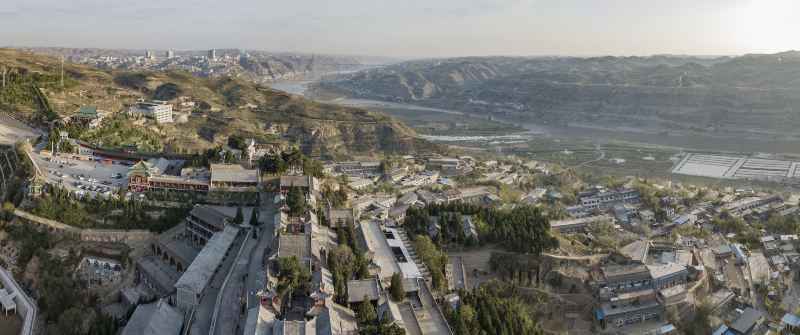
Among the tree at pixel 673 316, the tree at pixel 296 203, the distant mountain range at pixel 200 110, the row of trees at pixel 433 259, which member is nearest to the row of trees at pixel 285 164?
the tree at pixel 296 203

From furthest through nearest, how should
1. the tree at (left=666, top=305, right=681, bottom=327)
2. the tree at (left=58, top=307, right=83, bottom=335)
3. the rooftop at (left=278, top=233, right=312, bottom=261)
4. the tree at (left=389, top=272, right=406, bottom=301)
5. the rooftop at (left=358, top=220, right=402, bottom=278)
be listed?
the tree at (left=666, top=305, right=681, bottom=327), the rooftop at (left=358, top=220, right=402, bottom=278), the tree at (left=58, top=307, right=83, bottom=335), the rooftop at (left=278, top=233, right=312, bottom=261), the tree at (left=389, top=272, right=406, bottom=301)

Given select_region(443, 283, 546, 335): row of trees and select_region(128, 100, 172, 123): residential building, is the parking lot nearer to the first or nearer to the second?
select_region(443, 283, 546, 335): row of trees

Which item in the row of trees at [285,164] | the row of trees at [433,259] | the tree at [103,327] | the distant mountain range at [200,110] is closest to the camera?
the tree at [103,327]

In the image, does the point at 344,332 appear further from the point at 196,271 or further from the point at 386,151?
the point at 386,151

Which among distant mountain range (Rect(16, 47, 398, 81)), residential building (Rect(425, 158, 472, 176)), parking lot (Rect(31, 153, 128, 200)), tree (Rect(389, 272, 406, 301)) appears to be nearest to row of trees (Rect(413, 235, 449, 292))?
tree (Rect(389, 272, 406, 301))

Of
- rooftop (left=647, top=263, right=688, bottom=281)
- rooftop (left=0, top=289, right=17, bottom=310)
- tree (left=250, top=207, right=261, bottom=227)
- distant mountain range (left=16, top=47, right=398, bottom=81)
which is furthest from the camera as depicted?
distant mountain range (left=16, top=47, right=398, bottom=81)

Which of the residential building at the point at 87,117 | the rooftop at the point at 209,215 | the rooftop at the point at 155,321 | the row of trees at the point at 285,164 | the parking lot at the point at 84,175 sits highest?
the residential building at the point at 87,117

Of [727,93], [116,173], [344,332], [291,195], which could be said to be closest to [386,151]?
[116,173]

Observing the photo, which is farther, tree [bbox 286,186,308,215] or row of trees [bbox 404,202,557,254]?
row of trees [bbox 404,202,557,254]

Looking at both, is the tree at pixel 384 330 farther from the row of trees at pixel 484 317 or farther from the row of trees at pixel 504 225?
the row of trees at pixel 504 225
